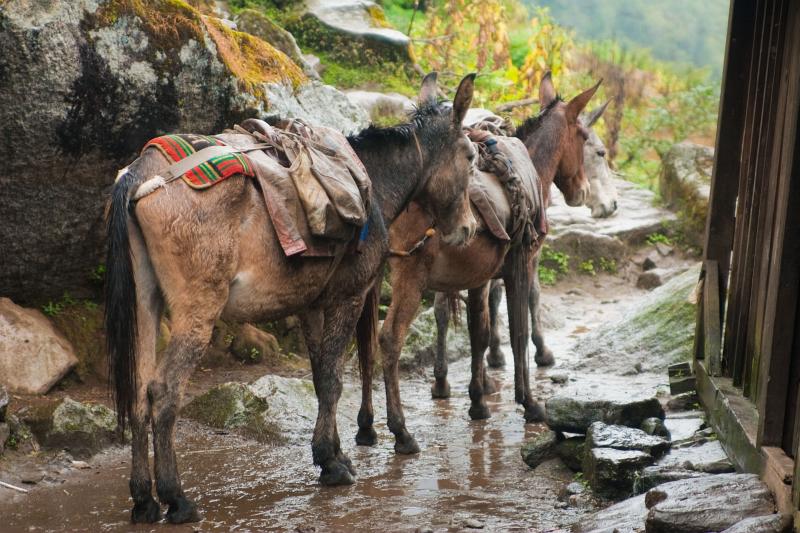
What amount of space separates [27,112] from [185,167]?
2.34m

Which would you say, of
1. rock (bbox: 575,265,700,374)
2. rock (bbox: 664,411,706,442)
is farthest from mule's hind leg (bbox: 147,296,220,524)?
rock (bbox: 575,265,700,374)

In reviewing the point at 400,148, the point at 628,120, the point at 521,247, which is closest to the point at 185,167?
the point at 400,148

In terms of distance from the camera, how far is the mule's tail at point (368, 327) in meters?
6.80

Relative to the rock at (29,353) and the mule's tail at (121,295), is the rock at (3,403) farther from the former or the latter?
the mule's tail at (121,295)

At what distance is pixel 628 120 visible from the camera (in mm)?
20516

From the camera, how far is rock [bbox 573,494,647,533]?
454 centimetres

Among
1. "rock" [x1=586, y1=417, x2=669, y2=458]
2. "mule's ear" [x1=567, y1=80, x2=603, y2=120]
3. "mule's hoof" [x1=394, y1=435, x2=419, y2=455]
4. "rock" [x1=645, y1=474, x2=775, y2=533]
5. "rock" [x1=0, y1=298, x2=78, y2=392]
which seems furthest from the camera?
"mule's ear" [x1=567, y1=80, x2=603, y2=120]

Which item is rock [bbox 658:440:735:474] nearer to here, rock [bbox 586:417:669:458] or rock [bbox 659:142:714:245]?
rock [bbox 586:417:669:458]

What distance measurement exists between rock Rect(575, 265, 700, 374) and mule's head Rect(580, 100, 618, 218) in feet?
3.51

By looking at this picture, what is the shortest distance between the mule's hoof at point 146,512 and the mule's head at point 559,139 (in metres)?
4.93

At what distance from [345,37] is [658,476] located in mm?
10752

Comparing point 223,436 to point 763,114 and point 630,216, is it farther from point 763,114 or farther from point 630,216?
point 630,216

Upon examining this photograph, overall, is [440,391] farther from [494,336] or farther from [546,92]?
[546,92]

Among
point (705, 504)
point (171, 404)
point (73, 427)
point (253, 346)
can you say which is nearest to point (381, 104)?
point (253, 346)
